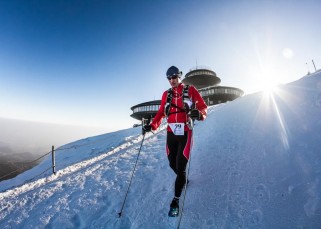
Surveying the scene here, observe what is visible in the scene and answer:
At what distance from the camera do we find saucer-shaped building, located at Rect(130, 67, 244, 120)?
174 feet

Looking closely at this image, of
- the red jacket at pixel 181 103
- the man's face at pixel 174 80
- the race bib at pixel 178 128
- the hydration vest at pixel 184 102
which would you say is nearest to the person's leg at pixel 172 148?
the race bib at pixel 178 128

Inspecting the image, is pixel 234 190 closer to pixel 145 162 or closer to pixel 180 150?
pixel 180 150

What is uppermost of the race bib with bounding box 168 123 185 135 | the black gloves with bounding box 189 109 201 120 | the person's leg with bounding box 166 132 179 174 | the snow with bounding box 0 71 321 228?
the black gloves with bounding box 189 109 201 120

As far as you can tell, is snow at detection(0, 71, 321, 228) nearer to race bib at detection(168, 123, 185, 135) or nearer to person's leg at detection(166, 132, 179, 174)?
person's leg at detection(166, 132, 179, 174)

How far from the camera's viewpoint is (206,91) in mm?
55406

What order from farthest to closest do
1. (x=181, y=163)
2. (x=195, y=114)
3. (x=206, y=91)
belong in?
1. (x=206, y=91)
2. (x=195, y=114)
3. (x=181, y=163)

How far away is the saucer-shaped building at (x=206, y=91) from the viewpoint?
2093 inches

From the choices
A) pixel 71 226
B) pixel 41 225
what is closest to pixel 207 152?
pixel 71 226

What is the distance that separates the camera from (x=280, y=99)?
1020 cm

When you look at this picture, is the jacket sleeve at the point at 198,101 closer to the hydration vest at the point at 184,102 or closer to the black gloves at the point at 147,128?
the hydration vest at the point at 184,102

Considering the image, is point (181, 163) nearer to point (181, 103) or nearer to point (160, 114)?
point (181, 103)

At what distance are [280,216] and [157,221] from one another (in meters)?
2.35

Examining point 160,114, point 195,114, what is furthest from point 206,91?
point 195,114

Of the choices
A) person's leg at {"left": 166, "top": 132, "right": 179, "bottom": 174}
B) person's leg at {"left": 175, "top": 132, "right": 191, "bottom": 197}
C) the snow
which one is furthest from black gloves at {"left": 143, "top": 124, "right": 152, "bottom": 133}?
the snow
